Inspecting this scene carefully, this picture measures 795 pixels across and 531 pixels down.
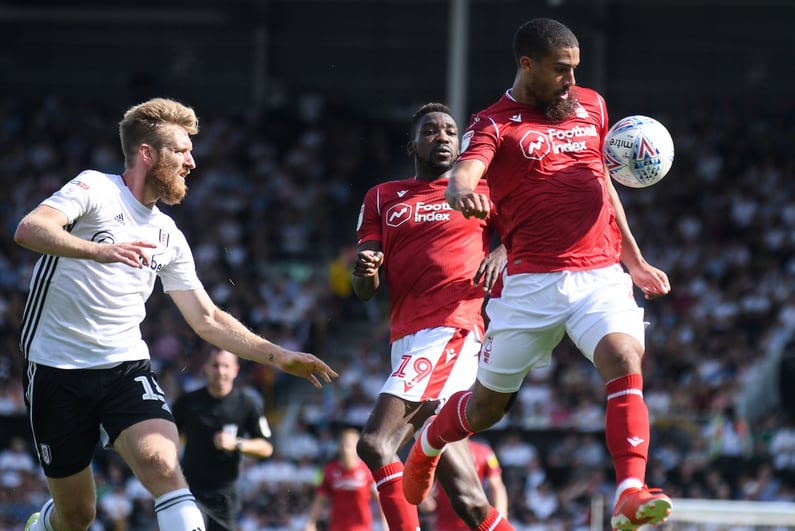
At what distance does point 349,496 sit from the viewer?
11.3m

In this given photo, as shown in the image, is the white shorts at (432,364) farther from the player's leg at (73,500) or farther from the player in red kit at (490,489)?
the player in red kit at (490,489)

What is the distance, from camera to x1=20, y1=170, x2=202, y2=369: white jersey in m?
6.13

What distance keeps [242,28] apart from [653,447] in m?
16.2

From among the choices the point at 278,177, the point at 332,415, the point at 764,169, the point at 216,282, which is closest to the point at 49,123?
the point at 278,177

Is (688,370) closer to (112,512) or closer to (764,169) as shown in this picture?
(764,169)

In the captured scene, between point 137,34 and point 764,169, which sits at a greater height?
point 137,34

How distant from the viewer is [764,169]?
22.2 m

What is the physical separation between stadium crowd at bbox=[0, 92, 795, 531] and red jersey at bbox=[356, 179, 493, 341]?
8078mm

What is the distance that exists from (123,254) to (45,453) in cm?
136

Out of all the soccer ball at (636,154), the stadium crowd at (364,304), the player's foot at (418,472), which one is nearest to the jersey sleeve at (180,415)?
the player's foot at (418,472)

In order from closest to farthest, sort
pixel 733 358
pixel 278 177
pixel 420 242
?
1. pixel 420 242
2. pixel 733 358
3. pixel 278 177

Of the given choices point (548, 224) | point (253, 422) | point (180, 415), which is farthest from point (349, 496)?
point (548, 224)

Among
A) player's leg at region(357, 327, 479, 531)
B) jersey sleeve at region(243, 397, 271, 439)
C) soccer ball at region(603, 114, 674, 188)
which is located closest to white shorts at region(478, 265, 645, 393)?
soccer ball at region(603, 114, 674, 188)

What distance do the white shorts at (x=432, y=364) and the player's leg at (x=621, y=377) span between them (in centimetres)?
128
